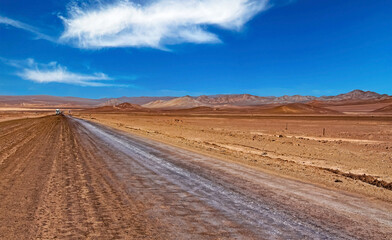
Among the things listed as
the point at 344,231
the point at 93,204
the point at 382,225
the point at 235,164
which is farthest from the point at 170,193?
the point at 235,164

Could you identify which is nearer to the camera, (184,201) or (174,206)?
(174,206)

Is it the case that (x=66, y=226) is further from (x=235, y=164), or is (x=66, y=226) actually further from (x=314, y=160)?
(x=314, y=160)

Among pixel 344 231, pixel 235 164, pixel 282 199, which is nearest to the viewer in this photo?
pixel 344 231

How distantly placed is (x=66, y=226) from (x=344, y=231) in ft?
14.5

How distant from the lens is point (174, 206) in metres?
5.99

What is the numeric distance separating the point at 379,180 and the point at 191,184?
616cm

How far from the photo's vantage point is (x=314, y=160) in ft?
46.8

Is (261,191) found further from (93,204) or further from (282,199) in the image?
(93,204)

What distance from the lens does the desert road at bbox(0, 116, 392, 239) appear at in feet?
15.5

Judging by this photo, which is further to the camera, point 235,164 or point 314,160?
point 314,160

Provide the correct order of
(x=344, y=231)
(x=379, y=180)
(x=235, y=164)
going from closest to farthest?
(x=344, y=231)
(x=379, y=180)
(x=235, y=164)

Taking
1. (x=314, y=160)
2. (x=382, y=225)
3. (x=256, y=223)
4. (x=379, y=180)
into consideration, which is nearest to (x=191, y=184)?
(x=256, y=223)

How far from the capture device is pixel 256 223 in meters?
5.08

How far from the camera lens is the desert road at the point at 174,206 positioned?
473 cm
